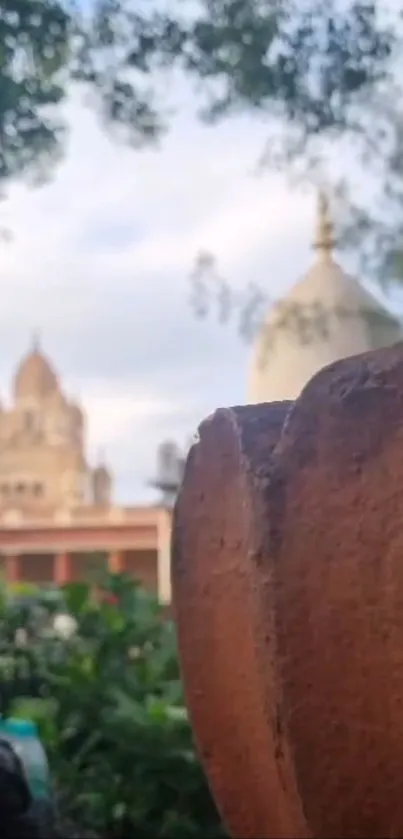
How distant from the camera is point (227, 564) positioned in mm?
836

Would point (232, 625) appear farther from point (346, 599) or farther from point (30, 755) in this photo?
point (30, 755)

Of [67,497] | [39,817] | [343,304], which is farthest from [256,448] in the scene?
[67,497]

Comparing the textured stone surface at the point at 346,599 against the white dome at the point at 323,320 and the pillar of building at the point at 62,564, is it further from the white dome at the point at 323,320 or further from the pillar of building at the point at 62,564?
the pillar of building at the point at 62,564

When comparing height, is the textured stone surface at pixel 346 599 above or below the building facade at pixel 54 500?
below

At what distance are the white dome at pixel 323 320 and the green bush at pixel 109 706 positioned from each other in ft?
1.40

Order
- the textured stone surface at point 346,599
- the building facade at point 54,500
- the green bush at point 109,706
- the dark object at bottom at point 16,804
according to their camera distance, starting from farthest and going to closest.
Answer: the building facade at point 54,500 < the green bush at point 109,706 < the dark object at bottom at point 16,804 < the textured stone surface at point 346,599

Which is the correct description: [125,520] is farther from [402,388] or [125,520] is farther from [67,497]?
[402,388]

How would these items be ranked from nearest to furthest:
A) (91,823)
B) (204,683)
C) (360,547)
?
1. (360,547)
2. (204,683)
3. (91,823)

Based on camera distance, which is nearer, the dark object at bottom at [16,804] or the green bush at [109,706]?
the dark object at bottom at [16,804]

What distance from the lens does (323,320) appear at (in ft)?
6.63

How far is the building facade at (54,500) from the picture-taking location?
9.38 m

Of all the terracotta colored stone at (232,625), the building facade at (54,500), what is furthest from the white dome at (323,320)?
the building facade at (54,500)

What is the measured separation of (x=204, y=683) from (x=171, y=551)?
100 mm

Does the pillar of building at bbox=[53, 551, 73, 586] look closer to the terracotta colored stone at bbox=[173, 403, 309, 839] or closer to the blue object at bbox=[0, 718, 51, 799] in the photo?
the blue object at bbox=[0, 718, 51, 799]
